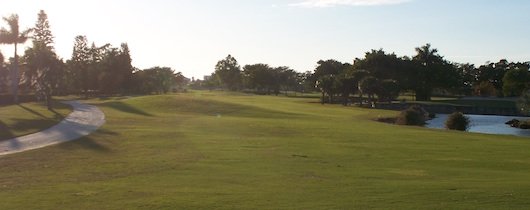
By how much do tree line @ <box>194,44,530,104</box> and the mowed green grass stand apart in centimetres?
7031

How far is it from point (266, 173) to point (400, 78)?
11446 cm

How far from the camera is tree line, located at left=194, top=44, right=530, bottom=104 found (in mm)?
109188

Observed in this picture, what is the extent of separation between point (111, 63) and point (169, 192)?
13105 centimetres

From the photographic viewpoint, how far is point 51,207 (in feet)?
48.2

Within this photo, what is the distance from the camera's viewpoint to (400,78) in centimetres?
13138

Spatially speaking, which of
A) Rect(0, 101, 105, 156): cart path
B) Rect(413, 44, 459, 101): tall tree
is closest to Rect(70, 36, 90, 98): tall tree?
Rect(413, 44, 459, 101): tall tree

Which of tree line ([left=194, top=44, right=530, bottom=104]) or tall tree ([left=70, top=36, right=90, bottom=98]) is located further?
tall tree ([left=70, top=36, right=90, bottom=98])

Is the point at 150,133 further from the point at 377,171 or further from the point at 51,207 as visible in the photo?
the point at 51,207

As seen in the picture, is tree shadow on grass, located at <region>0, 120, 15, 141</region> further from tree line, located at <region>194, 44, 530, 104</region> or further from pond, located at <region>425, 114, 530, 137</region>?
tree line, located at <region>194, 44, 530, 104</region>

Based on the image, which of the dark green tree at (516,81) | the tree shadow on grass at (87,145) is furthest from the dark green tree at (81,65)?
the tree shadow on grass at (87,145)

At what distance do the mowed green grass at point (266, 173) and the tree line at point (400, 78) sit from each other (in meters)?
70.3

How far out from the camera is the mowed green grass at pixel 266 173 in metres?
15.6

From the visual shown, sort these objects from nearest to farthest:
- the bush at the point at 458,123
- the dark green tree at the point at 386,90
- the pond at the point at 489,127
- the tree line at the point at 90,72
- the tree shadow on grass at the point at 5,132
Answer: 1. the tree shadow on grass at the point at 5,132
2. the bush at the point at 458,123
3. the pond at the point at 489,127
4. the dark green tree at the point at 386,90
5. the tree line at the point at 90,72

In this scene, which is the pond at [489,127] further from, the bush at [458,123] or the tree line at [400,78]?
Result: the tree line at [400,78]
